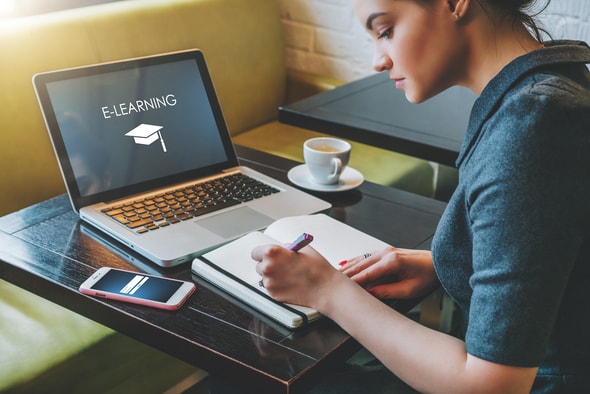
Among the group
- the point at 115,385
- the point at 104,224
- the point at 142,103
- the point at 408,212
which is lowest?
the point at 115,385

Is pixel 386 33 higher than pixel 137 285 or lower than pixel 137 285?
higher

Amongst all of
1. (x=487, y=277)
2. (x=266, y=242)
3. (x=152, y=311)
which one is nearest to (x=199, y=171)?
(x=266, y=242)

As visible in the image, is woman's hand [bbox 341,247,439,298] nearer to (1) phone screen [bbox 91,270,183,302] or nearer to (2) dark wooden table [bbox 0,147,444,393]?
(2) dark wooden table [bbox 0,147,444,393]

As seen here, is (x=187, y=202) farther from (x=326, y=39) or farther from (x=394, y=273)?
(x=326, y=39)

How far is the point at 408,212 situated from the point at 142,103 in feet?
1.59

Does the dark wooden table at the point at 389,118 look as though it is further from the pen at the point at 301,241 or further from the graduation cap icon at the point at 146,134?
the pen at the point at 301,241

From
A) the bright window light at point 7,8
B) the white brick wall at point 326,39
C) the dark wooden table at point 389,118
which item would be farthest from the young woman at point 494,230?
the white brick wall at point 326,39

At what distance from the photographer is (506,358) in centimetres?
68

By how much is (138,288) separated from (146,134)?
0.38 meters

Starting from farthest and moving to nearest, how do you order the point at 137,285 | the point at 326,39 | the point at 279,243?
the point at 326,39, the point at 279,243, the point at 137,285

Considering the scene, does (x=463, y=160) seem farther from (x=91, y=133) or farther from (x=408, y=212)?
(x=91, y=133)

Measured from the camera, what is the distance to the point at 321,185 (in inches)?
48.4

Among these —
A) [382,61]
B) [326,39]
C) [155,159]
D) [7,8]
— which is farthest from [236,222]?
[326,39]

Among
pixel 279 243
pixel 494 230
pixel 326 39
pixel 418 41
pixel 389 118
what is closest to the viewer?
pixel 494 230
